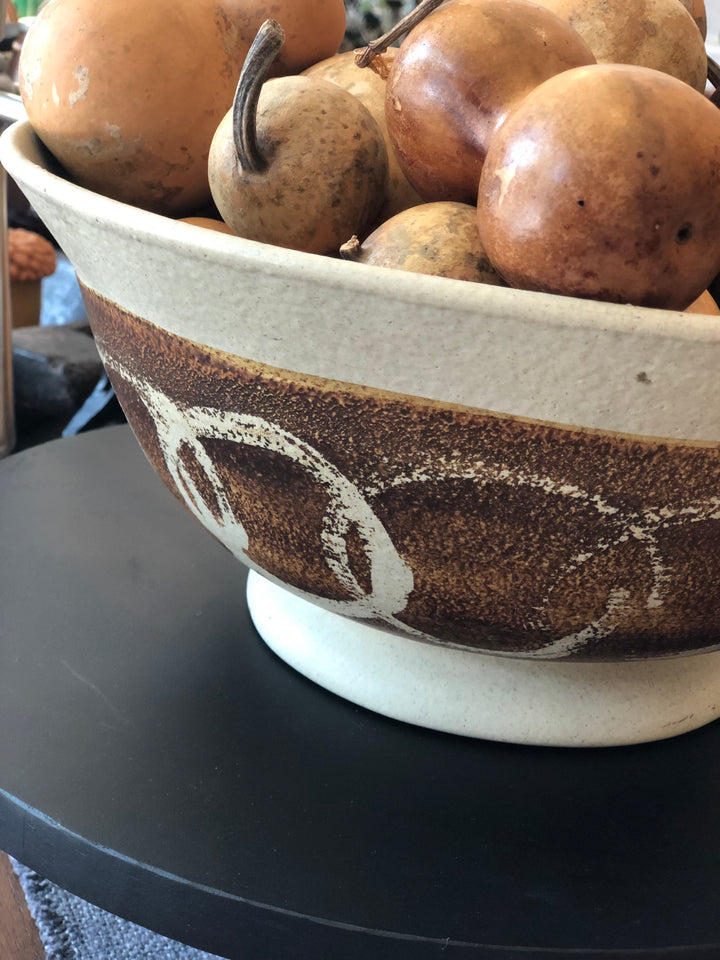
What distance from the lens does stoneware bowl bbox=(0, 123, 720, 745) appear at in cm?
27

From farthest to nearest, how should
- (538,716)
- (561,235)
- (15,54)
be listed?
(15,54) < (538,716) < (561,235)

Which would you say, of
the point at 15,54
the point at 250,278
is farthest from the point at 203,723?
the point at 15,54

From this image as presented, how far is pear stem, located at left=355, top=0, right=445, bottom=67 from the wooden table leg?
1.26 feet

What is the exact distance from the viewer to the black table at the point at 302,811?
1.04ft

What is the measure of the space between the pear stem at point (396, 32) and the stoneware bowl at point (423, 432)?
0.13 meters

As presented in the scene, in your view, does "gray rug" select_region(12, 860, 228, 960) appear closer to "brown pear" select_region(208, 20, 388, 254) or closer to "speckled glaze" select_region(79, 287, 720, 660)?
"speckled glaze" select_region(79, 287, 720, 660)

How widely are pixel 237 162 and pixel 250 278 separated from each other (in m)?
0.08

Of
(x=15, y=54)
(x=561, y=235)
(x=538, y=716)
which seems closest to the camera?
(x=561, y=235)

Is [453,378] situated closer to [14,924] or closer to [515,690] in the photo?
[515,690]

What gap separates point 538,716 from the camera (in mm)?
393

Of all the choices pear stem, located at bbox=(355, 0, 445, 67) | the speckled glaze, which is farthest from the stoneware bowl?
pear stem, located at bbox=(355, 0, 445, 67)

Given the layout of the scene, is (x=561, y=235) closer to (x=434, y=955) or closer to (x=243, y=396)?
(x=243, y=396)

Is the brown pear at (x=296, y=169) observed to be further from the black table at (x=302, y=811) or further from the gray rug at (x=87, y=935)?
the gray rug at (x=87, y=935)

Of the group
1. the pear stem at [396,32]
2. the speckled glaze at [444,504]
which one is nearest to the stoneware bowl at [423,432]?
the speckled glaze at [444,504]
